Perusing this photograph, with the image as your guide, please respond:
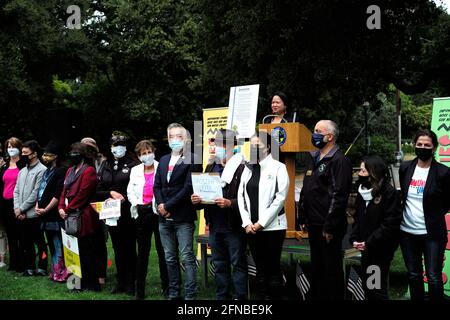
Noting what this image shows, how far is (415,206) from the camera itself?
6.13 metres

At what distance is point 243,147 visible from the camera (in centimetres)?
697

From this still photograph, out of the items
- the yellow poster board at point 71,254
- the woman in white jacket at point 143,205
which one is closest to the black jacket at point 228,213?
the woman in white jacket at point 143,205

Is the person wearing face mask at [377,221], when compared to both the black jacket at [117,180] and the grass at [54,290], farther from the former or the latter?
the black jacket at [117,180]

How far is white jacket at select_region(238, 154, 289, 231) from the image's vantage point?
6227mm

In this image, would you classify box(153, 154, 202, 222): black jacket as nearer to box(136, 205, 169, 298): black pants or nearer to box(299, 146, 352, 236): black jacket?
box(136, 205, 169, 298): black pants

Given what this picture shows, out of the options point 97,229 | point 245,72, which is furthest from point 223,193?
point 245,72

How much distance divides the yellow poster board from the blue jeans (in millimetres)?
1652

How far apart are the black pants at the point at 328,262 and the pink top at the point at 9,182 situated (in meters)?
5.58

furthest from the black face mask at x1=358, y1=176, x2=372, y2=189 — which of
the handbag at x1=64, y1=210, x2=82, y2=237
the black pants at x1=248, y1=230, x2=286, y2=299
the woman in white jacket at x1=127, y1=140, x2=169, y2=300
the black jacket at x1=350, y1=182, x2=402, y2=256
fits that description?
the handbag at x1=64, y1=210, x2=82, y2=237

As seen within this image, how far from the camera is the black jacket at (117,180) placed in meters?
8.08

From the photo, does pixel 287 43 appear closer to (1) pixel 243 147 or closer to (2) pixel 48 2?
(1) pixel 243 147

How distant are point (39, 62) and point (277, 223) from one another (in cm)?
2554

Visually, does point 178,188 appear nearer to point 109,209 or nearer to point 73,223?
point 109,209
